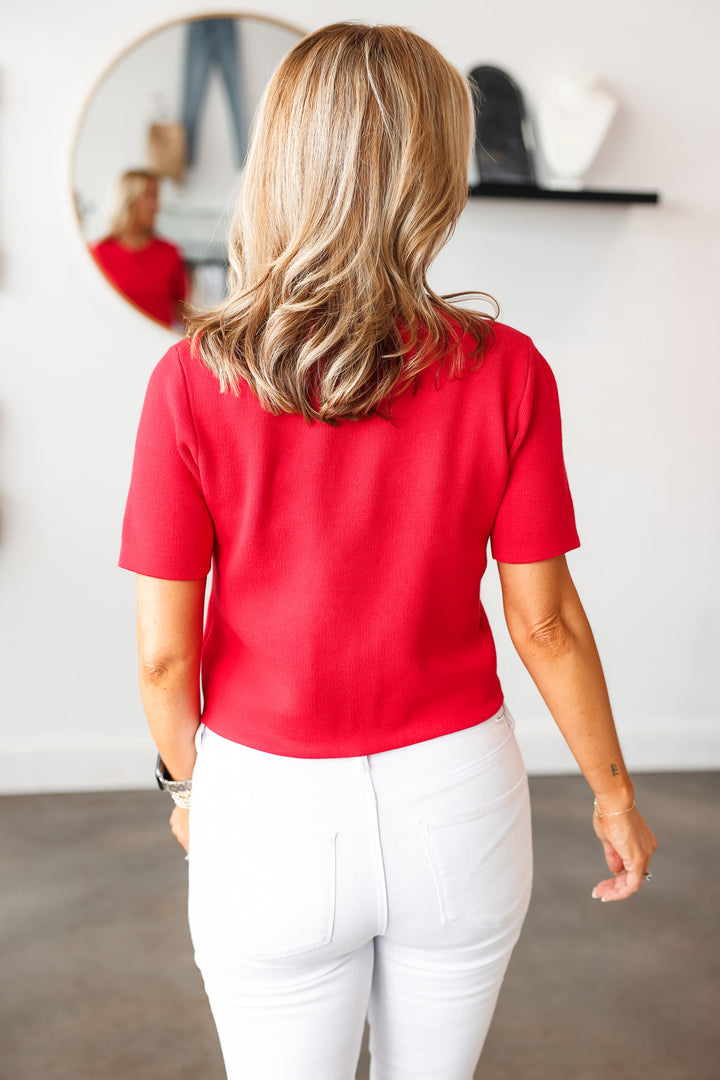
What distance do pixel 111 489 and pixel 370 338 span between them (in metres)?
1.85

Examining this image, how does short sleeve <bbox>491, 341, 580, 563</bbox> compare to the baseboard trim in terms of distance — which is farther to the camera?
the baseboard trim

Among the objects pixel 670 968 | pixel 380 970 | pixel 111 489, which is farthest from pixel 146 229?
pixel 670 968

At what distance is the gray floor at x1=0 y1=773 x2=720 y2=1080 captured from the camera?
60.3 inches

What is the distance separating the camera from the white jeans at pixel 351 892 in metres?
0.73

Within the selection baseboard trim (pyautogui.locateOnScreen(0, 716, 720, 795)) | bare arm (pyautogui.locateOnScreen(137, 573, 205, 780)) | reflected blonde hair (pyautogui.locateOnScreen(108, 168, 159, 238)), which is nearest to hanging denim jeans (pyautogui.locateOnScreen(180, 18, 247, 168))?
reflected blonde hair (pyautogui.locateOnScreen(108, 168, 159, 238))

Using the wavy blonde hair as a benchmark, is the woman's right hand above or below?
below

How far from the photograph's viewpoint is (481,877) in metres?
0.77

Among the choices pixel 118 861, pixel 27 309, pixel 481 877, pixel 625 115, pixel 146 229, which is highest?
pixel 625 115

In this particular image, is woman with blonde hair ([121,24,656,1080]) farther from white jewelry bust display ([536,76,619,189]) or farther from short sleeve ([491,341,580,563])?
white jewelry bust display ([536,76,619,189])

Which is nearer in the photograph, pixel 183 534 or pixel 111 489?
pixel 183 534

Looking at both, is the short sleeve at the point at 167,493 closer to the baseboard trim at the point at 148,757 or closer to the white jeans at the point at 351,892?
the white jeans at the point at 351,892

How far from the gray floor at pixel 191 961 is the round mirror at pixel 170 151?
142 cm

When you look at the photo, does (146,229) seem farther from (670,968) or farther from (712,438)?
(670,968)

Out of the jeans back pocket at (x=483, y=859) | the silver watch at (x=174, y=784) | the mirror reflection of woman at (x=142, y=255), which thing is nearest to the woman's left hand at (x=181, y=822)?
the silver watch at (x=174, y=784)
